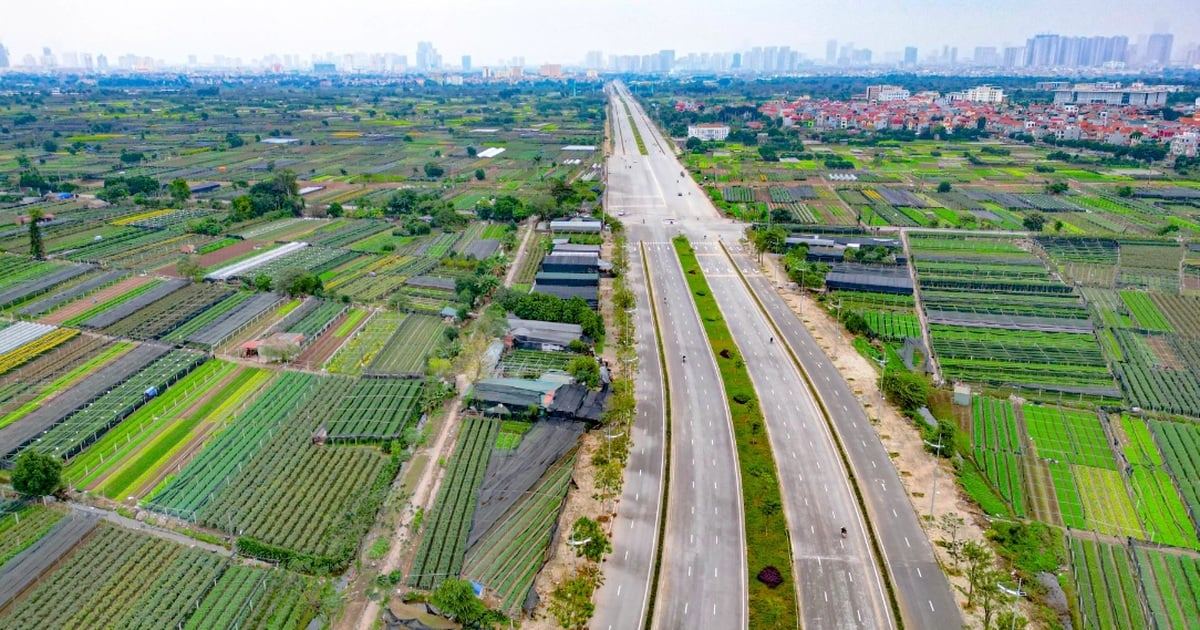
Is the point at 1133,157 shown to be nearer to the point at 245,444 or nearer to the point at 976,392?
the point at 976,392

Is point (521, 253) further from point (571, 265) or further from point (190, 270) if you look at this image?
point (190, 270)

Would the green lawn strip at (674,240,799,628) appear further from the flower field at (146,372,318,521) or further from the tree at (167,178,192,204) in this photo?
the tree at (167,178,192,204)

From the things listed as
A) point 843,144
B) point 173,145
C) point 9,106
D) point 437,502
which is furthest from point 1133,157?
point 9,106

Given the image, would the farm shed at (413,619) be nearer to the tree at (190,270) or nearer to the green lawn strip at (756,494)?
the green lawn strip at (756,494)

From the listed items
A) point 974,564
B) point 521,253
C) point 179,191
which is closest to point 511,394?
point 974,564

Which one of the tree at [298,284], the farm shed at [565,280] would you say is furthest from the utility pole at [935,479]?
the tree at [298,284]
